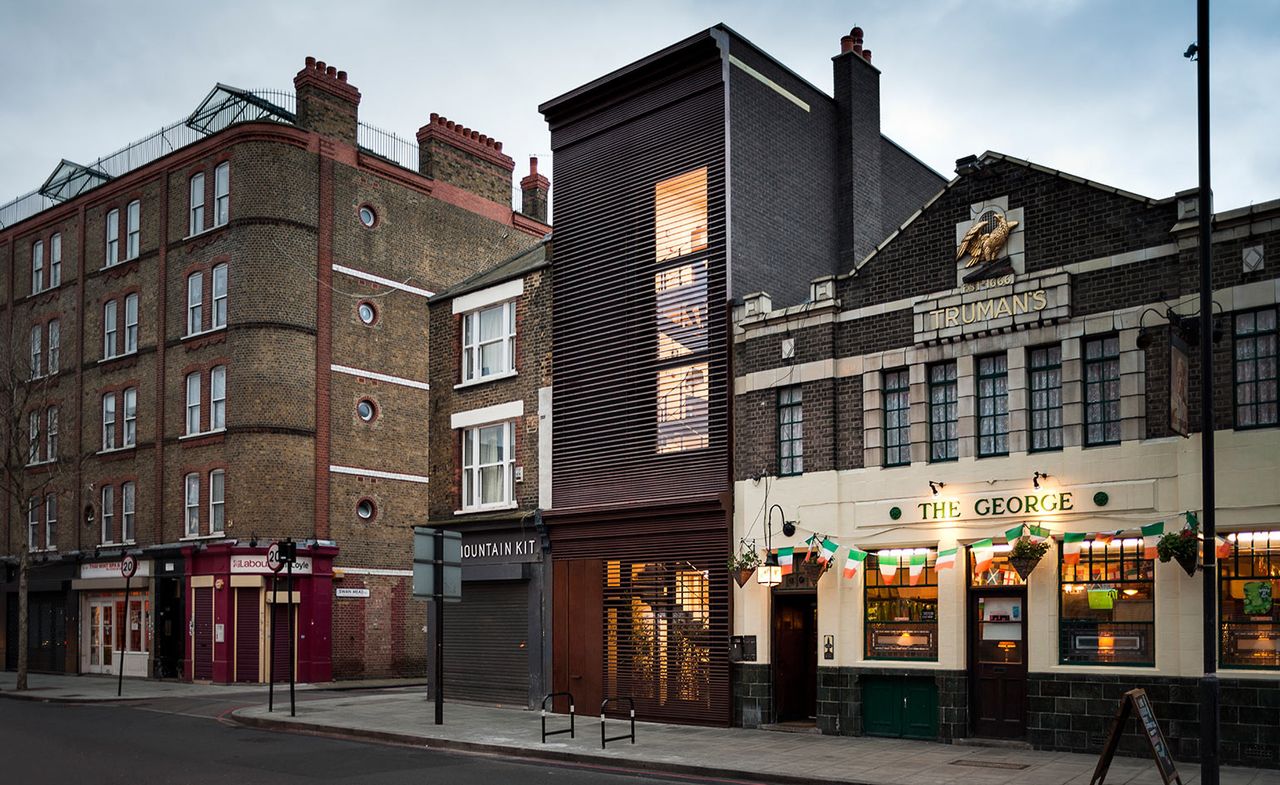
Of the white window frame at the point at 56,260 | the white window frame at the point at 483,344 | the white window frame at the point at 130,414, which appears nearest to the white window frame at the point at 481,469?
the white window frame at the point at 483,344

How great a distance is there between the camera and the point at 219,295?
1433 inches

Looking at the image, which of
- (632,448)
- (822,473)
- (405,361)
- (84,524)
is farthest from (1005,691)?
(84,524)

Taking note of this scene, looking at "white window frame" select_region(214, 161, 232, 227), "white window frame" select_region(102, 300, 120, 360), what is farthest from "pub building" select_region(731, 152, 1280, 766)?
"white window frame" select_region(102, 300, 120, 360)

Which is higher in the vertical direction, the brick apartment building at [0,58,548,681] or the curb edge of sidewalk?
the brick apartment building at [0,58,548,681]

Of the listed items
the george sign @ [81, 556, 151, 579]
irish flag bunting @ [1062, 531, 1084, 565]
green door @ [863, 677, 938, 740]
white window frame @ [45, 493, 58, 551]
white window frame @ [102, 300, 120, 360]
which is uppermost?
white window frame @ [102, 300, 120, 360]

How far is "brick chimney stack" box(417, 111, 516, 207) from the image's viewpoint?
41338mm

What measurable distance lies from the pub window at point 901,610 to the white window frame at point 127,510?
27.8 meters

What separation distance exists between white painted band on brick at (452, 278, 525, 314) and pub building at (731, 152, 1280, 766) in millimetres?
6926

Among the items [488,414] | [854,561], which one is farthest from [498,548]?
[854,561]

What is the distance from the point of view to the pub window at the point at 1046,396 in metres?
18.0

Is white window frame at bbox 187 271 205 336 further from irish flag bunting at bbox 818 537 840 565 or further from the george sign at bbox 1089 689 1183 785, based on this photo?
the george sign at bbox 1089 689 1183 785

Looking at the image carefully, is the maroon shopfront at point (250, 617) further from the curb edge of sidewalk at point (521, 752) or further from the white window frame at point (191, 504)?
the curb edge of sidewalk at point (521, 752)

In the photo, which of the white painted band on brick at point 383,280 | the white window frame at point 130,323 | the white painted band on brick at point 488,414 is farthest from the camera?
the white window frame at point 130,323

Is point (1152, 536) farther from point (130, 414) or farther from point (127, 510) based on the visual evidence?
point (130, 414)
